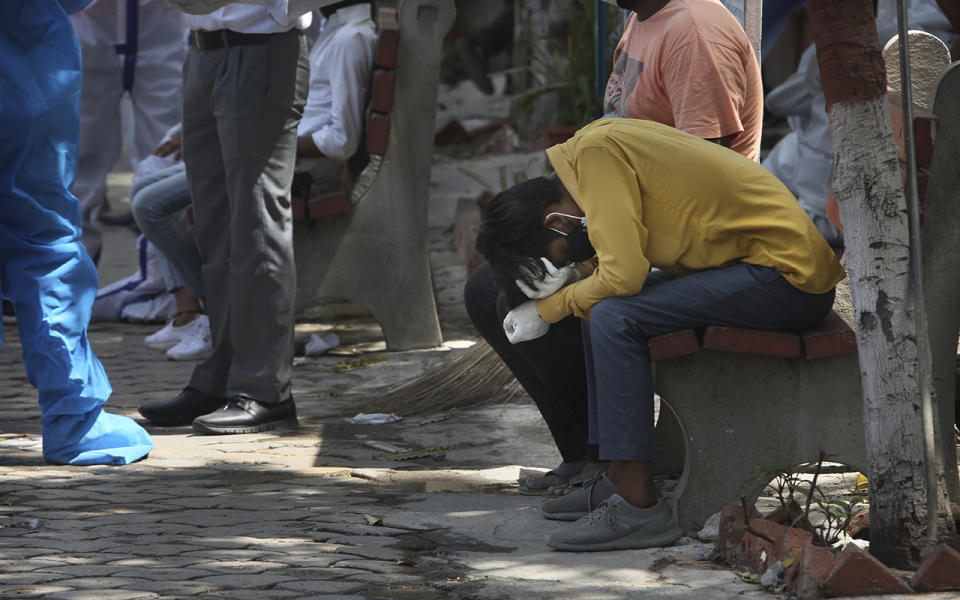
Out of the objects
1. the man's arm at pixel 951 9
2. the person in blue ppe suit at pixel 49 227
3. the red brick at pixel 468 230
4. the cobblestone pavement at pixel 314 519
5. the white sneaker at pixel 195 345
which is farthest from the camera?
the red brick at pixel 468 230

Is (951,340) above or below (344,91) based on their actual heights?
below

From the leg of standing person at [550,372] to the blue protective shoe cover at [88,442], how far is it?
116 centimetres

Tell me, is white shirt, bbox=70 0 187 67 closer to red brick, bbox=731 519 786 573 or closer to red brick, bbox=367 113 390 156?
red brick, bbox=367 113 390 156

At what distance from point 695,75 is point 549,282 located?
76 centimetres

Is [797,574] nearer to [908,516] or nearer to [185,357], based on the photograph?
[908,516]

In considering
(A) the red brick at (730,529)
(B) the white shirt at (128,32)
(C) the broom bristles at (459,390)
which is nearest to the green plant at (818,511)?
(A) the red brick at (730,529)

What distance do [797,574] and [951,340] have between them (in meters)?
0.86

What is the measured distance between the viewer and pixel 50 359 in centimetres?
385

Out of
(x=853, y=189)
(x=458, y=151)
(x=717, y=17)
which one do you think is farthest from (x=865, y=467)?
(x=458, y=151)

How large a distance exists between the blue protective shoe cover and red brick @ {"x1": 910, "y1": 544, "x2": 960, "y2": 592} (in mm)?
2372

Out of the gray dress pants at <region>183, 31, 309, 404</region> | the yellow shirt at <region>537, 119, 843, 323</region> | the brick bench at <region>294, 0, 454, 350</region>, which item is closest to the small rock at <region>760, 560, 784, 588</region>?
the yellow shirt at <region>537, 119, 843, 323</region>

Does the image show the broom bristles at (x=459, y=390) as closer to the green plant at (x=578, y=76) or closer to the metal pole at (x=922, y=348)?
the metal pole at (x=922, y=348)

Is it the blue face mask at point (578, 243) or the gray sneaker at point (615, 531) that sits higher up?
the blue face mask at point (578, 243)

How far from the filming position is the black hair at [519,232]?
10.9ft
